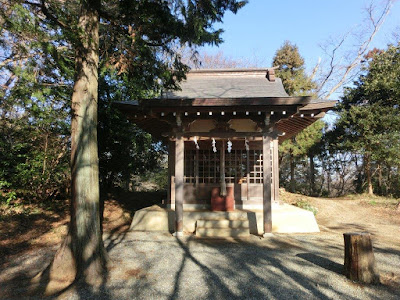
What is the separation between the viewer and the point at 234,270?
167 inches

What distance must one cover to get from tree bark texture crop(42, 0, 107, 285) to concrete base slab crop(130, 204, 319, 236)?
314 cm

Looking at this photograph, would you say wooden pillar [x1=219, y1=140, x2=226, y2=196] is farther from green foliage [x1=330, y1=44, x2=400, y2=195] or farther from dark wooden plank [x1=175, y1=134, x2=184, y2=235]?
green foliage [x1=330, y1=44, x2=400, y2=195]

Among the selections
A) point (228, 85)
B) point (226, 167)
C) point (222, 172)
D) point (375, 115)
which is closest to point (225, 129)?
point (222, 172)

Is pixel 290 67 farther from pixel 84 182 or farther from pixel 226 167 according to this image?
pixel 84 182

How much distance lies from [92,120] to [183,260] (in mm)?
2856

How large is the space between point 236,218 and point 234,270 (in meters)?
2.94

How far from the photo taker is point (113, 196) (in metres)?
11.6

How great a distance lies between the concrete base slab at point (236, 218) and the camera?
7016mm

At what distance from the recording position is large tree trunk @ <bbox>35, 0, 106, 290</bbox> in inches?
153

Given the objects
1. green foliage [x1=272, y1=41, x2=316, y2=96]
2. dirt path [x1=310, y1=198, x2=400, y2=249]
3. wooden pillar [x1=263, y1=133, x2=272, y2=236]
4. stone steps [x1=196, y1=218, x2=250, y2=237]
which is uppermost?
green foliage [x1=272, y1=41, x2=316, y2=96]

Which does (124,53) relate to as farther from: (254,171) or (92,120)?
(254,171)

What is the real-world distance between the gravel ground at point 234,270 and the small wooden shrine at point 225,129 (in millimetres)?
1138

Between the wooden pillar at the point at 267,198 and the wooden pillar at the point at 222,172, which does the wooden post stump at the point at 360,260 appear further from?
the wooden pillar at the point at 222,172

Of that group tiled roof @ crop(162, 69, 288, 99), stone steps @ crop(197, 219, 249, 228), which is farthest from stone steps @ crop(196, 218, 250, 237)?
tiled roof @ crop(162, 69, 288, 99)
